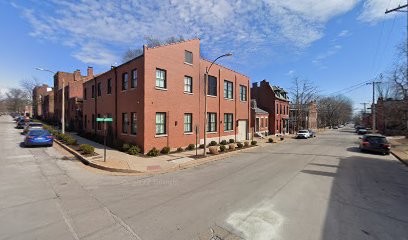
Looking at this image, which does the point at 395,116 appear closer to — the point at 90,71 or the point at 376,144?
the point at 376,144

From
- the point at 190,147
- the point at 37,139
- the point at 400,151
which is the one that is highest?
the point at 37,139

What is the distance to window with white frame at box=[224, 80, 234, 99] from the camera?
26.8 metres

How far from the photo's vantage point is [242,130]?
100 feet

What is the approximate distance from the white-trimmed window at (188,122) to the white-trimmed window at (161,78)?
11.6ft

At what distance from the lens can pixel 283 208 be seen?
6707mm

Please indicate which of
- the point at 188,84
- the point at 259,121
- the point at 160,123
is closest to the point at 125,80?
the point at 160,123

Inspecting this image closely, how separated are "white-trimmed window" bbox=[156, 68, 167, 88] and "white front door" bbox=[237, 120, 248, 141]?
14.0 metres

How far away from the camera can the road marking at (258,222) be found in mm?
5109

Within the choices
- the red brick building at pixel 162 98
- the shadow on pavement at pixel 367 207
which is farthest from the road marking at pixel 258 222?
the red brick building at pixel 162 98

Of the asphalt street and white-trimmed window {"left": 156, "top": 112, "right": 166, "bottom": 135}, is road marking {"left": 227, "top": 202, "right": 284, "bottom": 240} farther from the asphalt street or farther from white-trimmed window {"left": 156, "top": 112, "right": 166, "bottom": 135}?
white-trimmed window {"left": 156, "top": 112, "right": 166, "bottom": 135}

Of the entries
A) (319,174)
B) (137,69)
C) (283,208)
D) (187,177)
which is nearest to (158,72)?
(137,69)

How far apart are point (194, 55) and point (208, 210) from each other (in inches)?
667

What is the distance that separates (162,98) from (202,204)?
12060 mm

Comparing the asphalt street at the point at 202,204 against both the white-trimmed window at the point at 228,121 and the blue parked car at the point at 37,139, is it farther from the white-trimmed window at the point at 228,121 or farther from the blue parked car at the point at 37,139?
the white-trimmed window at the point at 228,121
